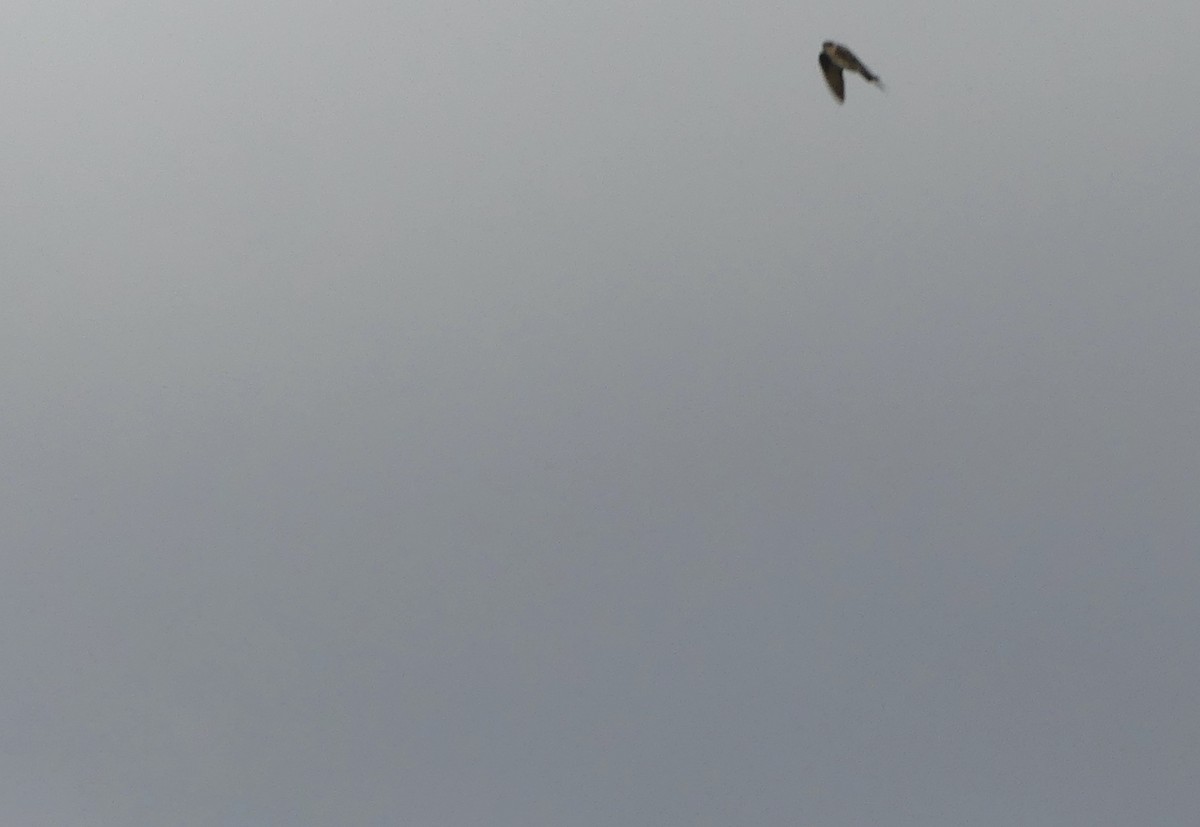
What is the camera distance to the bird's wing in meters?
38.5

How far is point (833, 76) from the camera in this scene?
1544 inches

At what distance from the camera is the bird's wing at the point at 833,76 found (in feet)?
126

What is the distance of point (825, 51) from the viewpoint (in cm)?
3841
